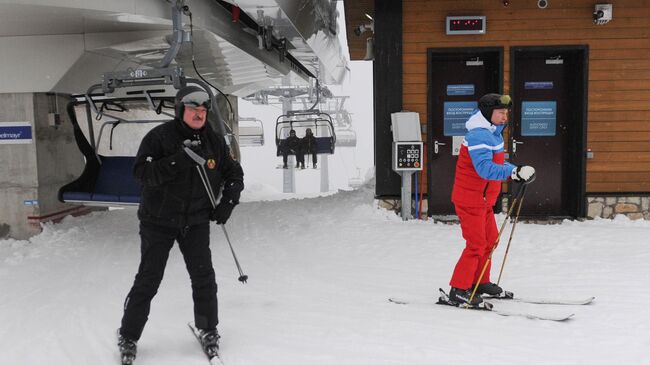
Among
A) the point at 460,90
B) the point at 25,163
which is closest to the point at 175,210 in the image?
the point at 25,163

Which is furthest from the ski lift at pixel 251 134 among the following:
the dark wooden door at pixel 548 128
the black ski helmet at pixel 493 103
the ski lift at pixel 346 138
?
the black ski helmet at pixel 493 103

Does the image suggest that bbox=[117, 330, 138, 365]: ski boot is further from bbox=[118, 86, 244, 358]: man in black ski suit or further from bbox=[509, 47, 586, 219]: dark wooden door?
bbox=[509, 47, 586, 219]: dark wooden door

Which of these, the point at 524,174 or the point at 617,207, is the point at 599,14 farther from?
the point at 524,174

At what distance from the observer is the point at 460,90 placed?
24.2 feet

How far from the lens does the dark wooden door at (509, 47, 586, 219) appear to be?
7266 mm

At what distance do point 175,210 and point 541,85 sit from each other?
5.98 m

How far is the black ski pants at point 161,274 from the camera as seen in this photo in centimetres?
299

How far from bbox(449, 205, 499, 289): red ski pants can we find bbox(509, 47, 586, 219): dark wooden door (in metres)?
3.63

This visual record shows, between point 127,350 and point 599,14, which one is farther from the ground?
point 599,14

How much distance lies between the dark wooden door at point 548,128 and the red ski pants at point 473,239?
363 centimetres

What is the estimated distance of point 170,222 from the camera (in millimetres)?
2986

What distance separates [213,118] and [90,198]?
1934mm

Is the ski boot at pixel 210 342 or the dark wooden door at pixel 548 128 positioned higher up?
the dark wooden door at pixel 548 128

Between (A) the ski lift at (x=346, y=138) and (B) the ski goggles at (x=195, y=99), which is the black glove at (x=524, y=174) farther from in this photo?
(A) the ski lift at (x=346, y=138)
